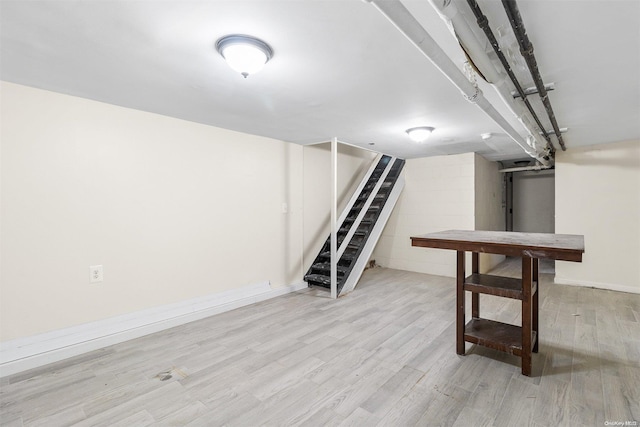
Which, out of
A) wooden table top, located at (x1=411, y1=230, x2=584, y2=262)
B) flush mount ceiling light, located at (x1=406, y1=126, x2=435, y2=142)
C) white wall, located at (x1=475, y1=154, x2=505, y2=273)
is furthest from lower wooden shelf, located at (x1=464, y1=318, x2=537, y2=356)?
white wall, located at (x1=475, y1=154, x2=505, y2=273)

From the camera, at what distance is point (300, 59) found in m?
1.84

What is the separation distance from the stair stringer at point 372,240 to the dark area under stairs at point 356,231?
0.08 meters

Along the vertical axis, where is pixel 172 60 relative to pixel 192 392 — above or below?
above

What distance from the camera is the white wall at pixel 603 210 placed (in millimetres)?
4047

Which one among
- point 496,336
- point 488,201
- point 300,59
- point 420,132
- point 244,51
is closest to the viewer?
point 244,51

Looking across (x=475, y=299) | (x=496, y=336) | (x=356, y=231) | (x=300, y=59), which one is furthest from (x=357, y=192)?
(x=300, y=59)

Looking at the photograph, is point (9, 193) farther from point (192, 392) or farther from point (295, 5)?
point (295, 5)

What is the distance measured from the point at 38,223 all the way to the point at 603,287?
266 inches

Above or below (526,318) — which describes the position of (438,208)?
above

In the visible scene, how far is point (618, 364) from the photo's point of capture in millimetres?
2193

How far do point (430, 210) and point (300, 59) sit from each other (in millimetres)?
4117

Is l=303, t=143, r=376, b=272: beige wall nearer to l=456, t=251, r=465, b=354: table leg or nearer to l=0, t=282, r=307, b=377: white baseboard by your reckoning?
l=0, t=282, r=307, b=377: white baseboard

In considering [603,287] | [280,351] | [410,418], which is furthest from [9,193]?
[603,287]

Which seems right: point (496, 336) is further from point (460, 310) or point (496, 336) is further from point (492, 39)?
point (492, 39)
